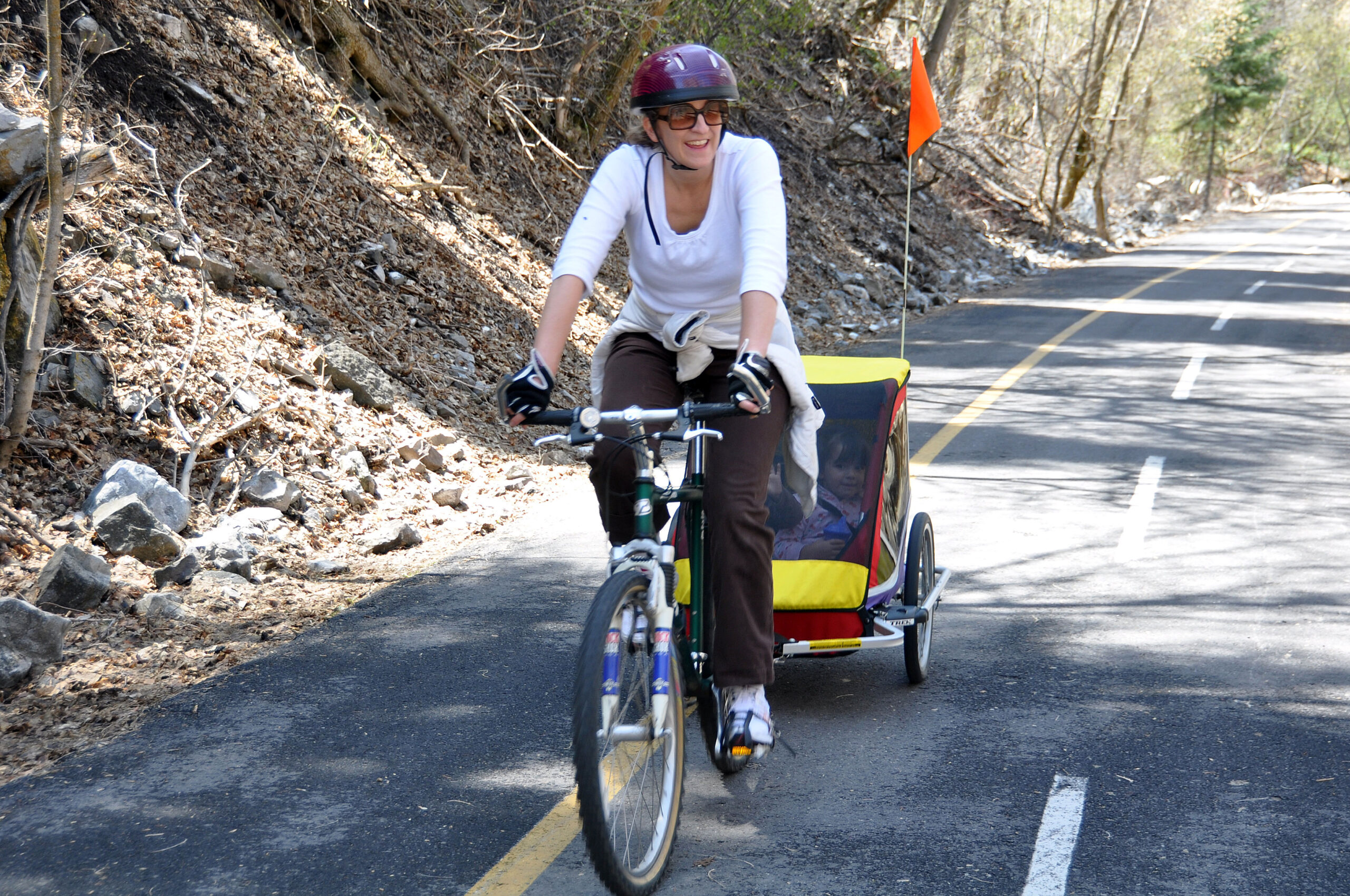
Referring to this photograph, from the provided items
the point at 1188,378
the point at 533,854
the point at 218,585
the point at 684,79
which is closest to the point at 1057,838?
the point at 533,854

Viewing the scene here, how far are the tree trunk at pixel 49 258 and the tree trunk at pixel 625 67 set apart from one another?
27.4 ft

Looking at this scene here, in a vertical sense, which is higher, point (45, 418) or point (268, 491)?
point (45, 418)

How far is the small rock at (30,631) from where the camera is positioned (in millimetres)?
4836

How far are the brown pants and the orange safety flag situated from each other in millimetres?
4371

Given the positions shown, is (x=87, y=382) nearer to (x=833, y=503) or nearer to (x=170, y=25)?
(x=833, y=503)

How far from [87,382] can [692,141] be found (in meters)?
4.73

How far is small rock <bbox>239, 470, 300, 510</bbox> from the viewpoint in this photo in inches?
271

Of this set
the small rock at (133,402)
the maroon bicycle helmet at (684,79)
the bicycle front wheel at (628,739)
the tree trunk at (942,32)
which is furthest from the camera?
the tree trunk at (942,32)

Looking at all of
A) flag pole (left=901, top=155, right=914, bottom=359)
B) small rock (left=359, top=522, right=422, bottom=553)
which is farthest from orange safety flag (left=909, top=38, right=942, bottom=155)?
small rock (left=359, top=522, right=422, bottom=553)

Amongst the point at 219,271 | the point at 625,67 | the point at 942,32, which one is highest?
the point at 942,32

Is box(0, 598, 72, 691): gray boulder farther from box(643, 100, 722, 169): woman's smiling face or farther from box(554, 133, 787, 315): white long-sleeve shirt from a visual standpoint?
box(643, 100, 722, 169): woman's smiling face

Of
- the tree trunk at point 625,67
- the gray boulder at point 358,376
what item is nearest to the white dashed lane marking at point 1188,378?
the tree trunk at point 625,67

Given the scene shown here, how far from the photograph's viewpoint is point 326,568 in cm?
643

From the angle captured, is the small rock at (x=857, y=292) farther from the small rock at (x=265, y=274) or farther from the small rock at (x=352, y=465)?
the small rock at (x=352, y=465)
